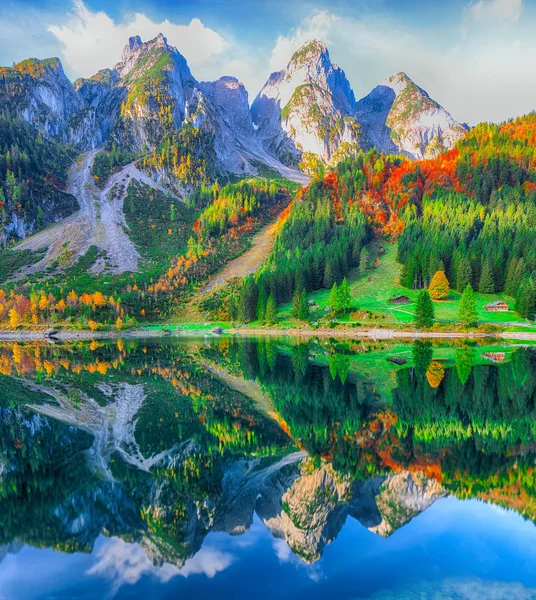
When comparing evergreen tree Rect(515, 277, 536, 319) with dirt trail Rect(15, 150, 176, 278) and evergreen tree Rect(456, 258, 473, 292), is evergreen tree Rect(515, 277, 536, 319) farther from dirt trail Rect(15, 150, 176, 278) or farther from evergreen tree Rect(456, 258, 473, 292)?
dirt trail Rect(15, 150, 176, 278)

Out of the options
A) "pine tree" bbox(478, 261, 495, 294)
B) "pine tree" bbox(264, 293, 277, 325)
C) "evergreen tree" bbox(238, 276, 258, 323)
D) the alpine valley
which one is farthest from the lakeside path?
"pine tree" bbox(478, 261, 495, 294)

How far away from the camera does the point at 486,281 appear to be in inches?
3925

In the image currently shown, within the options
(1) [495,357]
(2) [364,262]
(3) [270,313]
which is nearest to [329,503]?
(1) [495,357]

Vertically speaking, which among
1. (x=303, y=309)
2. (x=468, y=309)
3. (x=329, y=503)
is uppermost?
(x=329, y=503)

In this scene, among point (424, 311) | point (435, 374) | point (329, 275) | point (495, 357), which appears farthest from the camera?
point (329, 275)

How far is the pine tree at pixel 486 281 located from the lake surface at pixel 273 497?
268ft

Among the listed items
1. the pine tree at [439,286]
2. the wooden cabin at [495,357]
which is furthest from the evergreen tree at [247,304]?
the wooden cabin at [495,357]

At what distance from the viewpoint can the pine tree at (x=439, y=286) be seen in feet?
325

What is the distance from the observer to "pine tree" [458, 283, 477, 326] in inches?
3157

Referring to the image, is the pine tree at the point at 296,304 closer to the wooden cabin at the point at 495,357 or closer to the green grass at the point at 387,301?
the green grass at the point at 387,301

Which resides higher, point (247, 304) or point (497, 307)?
point (247, 304)

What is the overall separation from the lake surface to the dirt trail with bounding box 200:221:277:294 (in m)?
107

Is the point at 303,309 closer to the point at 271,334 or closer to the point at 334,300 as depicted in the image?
the point at 334,300

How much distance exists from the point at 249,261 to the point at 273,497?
136 m
